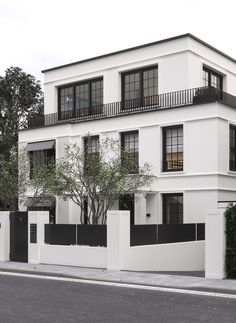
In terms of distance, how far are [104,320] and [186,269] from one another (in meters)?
12.2

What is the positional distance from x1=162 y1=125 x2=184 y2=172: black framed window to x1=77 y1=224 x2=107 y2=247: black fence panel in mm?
10440

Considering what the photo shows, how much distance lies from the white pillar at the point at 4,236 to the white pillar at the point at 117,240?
5.05 m

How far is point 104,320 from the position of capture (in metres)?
9.26

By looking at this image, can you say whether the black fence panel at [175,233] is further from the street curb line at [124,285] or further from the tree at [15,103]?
the tree at [15,103]

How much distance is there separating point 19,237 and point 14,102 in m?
24.3

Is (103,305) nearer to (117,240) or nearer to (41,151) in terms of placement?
(117,240)

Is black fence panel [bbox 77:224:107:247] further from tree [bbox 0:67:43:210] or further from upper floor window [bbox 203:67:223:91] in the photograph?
tree [bbox 0:67:43:210]

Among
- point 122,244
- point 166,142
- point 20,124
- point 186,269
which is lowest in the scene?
point 186,269

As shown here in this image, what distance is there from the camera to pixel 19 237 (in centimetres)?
2009

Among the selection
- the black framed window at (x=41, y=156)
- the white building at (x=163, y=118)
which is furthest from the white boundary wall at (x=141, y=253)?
the black framed window at (x=41, y=156)

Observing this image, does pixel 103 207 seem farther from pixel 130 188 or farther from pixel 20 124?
pixel 20 124

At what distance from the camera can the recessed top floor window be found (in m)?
33.1

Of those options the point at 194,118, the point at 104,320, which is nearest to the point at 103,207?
the point at 194,118

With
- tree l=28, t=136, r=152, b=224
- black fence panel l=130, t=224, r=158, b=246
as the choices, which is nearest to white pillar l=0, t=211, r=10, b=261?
tree l=28, t=136, r=152, b=224
